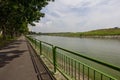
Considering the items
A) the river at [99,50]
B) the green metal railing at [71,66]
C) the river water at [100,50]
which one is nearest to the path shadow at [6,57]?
the green metal railing at [71,66]

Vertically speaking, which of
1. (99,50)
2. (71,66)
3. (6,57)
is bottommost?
(99,50)

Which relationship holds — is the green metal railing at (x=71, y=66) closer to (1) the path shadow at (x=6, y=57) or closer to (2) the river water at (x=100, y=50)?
(1) the path shadow at (x=6, y=57)

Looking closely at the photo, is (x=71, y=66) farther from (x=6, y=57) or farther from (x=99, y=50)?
(x=99, y=50)

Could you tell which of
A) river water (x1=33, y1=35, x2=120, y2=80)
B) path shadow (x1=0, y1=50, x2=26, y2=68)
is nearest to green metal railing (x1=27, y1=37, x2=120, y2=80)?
path shadow (x1=0, y1=50, x2=26, y2=68)

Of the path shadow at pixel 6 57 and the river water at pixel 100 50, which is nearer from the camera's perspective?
the path shadow at pixel 6 57

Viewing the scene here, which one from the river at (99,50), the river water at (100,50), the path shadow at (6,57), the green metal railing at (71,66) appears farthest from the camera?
the river at (99,50)

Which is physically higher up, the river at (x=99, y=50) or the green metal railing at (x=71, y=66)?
the green metal railing at (x=71, y=66)

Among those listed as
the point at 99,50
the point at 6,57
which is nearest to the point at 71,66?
the point at 6,57

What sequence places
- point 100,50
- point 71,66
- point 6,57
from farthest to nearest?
point 100,50, point 6,57, point 71,66

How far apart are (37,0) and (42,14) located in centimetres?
1857

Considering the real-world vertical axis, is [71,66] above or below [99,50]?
above

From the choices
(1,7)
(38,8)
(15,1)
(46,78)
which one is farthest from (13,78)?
(38,8)

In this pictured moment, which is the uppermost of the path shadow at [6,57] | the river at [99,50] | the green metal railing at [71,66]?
the green metal railing at [71,66]

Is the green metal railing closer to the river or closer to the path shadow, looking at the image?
the path shadow
